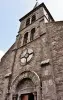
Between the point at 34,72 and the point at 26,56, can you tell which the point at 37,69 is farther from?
the point at 26,56

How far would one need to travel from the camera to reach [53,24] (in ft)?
30.0

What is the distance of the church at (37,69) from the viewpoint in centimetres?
607

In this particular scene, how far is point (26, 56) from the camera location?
29.1 ft

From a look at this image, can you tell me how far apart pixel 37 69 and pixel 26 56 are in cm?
189

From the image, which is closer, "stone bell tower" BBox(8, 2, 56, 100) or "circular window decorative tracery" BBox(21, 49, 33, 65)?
"stone bell tower" BBox(8, 2, 56, 100)

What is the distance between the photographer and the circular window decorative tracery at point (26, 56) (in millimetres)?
8555

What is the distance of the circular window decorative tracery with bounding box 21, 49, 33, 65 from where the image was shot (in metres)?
8.55

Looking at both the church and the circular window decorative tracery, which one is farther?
the circular window decorative tracery

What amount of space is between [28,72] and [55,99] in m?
2.81

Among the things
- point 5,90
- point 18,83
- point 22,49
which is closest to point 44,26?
point 22,49

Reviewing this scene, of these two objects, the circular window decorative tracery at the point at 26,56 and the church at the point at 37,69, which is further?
the circular window decorative tracery at the point at 26,56

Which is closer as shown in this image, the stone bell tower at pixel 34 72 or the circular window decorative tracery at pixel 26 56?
the stone bell tower at pixel 34 72

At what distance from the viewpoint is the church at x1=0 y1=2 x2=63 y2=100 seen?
607 cm

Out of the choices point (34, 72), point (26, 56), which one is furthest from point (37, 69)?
point (26, 56)
